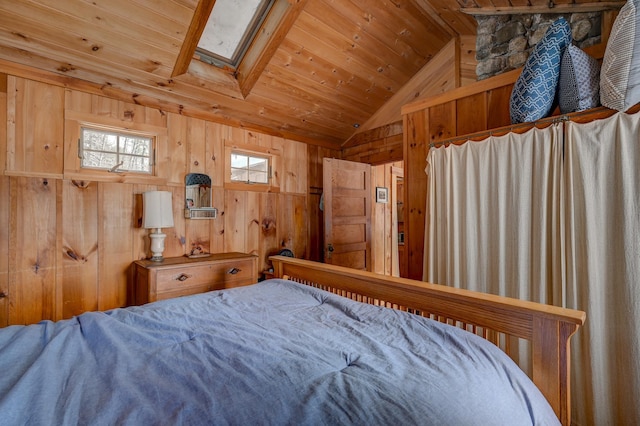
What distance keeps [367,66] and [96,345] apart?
3225 mm

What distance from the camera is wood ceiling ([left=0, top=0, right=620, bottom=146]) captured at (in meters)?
2.06

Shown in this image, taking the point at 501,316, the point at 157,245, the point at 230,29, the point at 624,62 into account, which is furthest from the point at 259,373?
the point at 230,29

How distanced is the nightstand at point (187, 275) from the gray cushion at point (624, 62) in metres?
2.78

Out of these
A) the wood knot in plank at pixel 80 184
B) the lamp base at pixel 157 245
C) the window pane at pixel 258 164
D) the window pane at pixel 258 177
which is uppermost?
the window pane at pixel 258 164

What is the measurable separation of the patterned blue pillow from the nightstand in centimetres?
250

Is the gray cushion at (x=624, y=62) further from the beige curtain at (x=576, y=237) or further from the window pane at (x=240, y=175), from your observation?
the window pane at (x=240, y=175)

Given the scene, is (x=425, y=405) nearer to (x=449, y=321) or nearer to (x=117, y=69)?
(x=449, y=321)

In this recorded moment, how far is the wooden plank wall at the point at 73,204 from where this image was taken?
84.7 inches

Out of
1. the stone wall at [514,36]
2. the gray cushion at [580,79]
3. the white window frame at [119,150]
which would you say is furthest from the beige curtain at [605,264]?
the white window frame at [119,150]

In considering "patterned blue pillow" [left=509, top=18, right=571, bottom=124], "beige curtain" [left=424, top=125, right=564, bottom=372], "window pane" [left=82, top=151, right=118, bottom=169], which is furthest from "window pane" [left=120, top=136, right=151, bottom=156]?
"patterned blue pillow" [left=509, top=18, right=571, bottom=124]

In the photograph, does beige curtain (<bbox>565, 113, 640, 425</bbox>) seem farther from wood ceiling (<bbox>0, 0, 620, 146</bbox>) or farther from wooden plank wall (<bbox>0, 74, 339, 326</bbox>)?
wooden plank wall (<bbox>0, 74, 339, 326</bbox>)

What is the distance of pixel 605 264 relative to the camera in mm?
1477

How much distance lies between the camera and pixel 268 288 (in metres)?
1.75

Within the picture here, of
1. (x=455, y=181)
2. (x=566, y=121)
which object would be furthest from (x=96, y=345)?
(x=566, y=121)
